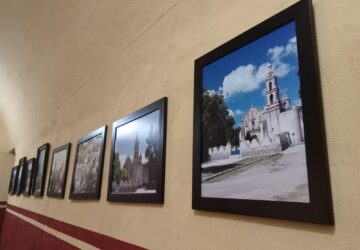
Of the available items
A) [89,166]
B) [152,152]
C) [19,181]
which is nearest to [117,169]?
[152,152]

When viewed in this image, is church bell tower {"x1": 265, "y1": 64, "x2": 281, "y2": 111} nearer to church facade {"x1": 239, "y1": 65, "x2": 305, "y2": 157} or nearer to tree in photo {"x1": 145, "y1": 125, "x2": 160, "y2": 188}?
church facade {"x1": 239, "y1": 65, "x2": 305, "y2": 157}

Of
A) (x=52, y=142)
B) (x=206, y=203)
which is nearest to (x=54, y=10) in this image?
(x=52, y=142)

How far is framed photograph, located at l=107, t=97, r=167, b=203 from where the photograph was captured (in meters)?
1.52

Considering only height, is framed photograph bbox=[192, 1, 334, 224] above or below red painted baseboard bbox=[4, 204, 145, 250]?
above

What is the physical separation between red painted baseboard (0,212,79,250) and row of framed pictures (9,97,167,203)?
49cm

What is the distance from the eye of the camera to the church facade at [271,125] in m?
0.89

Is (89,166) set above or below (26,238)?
above

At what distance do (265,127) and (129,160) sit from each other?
105cm

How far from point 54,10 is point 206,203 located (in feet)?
8.67

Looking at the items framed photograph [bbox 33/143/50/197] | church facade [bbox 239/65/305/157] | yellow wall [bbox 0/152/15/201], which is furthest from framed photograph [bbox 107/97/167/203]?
yellow wall [bbox 0/152/15/201]

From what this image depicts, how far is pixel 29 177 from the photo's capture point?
4781 millimetres

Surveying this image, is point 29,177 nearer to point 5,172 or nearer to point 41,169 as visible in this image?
point 41,169

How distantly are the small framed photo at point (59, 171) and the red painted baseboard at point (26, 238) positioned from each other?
466 mm

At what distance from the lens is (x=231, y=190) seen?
106cm
